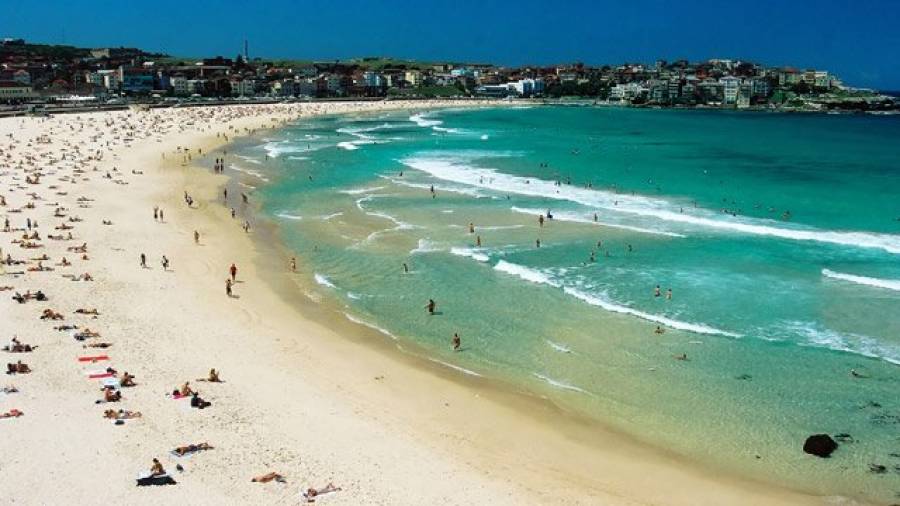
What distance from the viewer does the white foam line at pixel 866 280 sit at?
23.7 metres

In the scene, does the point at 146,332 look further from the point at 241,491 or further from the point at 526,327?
the point at 526,327

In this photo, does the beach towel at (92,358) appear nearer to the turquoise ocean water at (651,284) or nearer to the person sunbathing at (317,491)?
the turquoise ocean water at (651,284)

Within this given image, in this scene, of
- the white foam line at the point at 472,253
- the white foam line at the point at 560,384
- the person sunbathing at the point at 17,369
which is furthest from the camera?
the white foam line at the point at 472,253

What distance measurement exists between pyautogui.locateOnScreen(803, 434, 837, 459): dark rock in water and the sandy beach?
58.8 inches

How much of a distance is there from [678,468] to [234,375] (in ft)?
30.9

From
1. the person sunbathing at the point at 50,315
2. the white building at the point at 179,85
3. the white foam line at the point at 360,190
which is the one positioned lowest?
the person sunbathing at the point at 50,315

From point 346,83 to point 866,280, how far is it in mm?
148761

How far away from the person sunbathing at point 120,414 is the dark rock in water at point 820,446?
488 inches

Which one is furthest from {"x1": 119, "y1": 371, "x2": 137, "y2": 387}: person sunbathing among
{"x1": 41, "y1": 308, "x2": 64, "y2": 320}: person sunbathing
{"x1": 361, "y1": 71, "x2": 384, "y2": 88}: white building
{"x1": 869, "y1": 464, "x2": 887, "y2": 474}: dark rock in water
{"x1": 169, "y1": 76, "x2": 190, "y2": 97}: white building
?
{"x1": 361, "y1": 71, "x2": 384, "y2": 88}: white building

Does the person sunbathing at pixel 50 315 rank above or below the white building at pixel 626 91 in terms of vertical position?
below

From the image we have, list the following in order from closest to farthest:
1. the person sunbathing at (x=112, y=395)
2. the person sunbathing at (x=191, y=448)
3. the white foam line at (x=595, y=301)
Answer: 1. the person sunbathing at (x=191, y=448)
2. the person sunbathing at (x=112, y=395)
3. the white foam line at (x=595, y=301)

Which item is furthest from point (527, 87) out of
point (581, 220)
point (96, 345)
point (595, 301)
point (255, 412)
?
point (255, 412)

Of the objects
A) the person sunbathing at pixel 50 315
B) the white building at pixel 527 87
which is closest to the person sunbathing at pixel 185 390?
the person sunbathing at pixel 50 315

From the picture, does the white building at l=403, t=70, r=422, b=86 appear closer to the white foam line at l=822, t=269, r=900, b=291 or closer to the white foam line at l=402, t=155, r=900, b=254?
the white foam line at l=402, t=155, r=900, b=254
